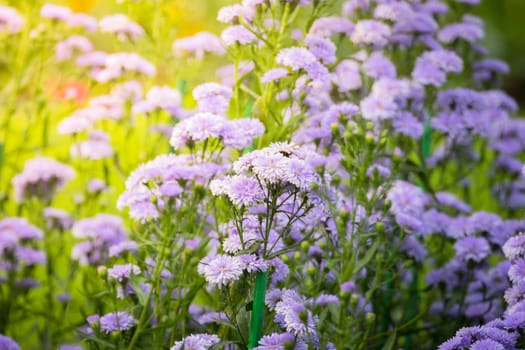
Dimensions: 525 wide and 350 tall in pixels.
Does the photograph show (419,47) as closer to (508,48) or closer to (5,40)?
(5,40)

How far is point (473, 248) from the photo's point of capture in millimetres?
2418

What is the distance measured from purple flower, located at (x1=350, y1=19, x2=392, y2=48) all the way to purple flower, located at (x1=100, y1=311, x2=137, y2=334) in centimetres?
127

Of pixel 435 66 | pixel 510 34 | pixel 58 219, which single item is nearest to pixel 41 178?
pixel 58 219

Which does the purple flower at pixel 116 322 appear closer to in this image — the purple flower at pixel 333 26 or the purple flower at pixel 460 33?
the purple flower at pixel 333 26

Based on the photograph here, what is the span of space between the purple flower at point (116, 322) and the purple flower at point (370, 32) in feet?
4.18

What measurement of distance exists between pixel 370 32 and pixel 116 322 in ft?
4.37

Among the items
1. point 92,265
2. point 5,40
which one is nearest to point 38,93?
point 5,40

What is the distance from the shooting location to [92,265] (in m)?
2.49

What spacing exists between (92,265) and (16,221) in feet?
1.02

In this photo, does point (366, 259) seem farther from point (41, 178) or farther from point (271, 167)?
point (41, 178)

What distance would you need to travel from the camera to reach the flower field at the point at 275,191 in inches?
67.3

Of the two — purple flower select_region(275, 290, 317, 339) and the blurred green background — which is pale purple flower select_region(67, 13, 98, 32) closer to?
purple flower select_region(275, 290, 317, 339)

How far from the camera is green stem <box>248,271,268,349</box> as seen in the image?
5.50 feet

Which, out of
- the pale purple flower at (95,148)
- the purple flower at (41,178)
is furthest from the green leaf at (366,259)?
the purple flower at (41,178)
